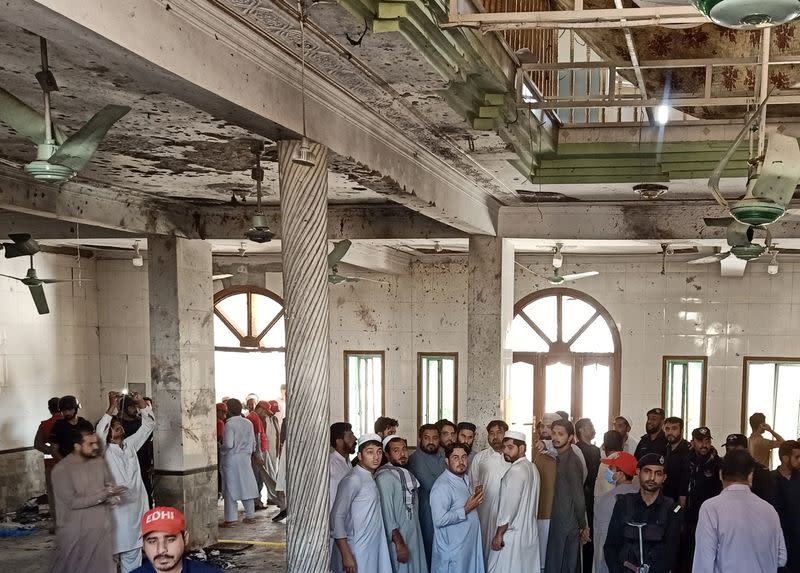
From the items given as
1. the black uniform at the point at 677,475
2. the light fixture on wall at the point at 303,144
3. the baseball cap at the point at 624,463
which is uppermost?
the light fixture on wall at the point at 303,144

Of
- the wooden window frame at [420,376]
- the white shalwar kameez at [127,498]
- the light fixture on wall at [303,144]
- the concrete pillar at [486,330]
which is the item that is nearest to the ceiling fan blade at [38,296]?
the white shalwar kameez at [127,498]

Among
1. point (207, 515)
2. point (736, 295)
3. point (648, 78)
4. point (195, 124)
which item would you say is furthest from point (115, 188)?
point (736, 295)

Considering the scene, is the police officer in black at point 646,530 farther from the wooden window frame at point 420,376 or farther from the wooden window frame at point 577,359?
the wooden window frame at point 420,376

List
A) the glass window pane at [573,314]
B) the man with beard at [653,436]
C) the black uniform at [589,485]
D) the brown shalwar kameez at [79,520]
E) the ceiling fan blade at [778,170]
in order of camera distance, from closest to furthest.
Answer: the ceiling fan blade at [778,170], the brown shalwar kameez at [79,520], the black uniform at [589,485], the man with beard at [653,436], the glass window pane at [573,314]

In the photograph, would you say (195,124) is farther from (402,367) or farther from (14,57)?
(402,367)

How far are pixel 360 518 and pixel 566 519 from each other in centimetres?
185

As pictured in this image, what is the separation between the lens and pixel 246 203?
396 inches

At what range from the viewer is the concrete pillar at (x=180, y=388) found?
959cm

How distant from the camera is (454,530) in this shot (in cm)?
666

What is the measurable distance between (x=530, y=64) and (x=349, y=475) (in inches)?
136

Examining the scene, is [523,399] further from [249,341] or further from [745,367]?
[249,341]

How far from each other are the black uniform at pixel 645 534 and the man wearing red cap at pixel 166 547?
307 cm

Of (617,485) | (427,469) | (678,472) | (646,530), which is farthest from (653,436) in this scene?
(646,530)

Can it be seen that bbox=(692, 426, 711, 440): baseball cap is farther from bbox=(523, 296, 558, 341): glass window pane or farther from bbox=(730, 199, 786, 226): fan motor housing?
bbox=(523, 296, 558, 341): glass window pane
